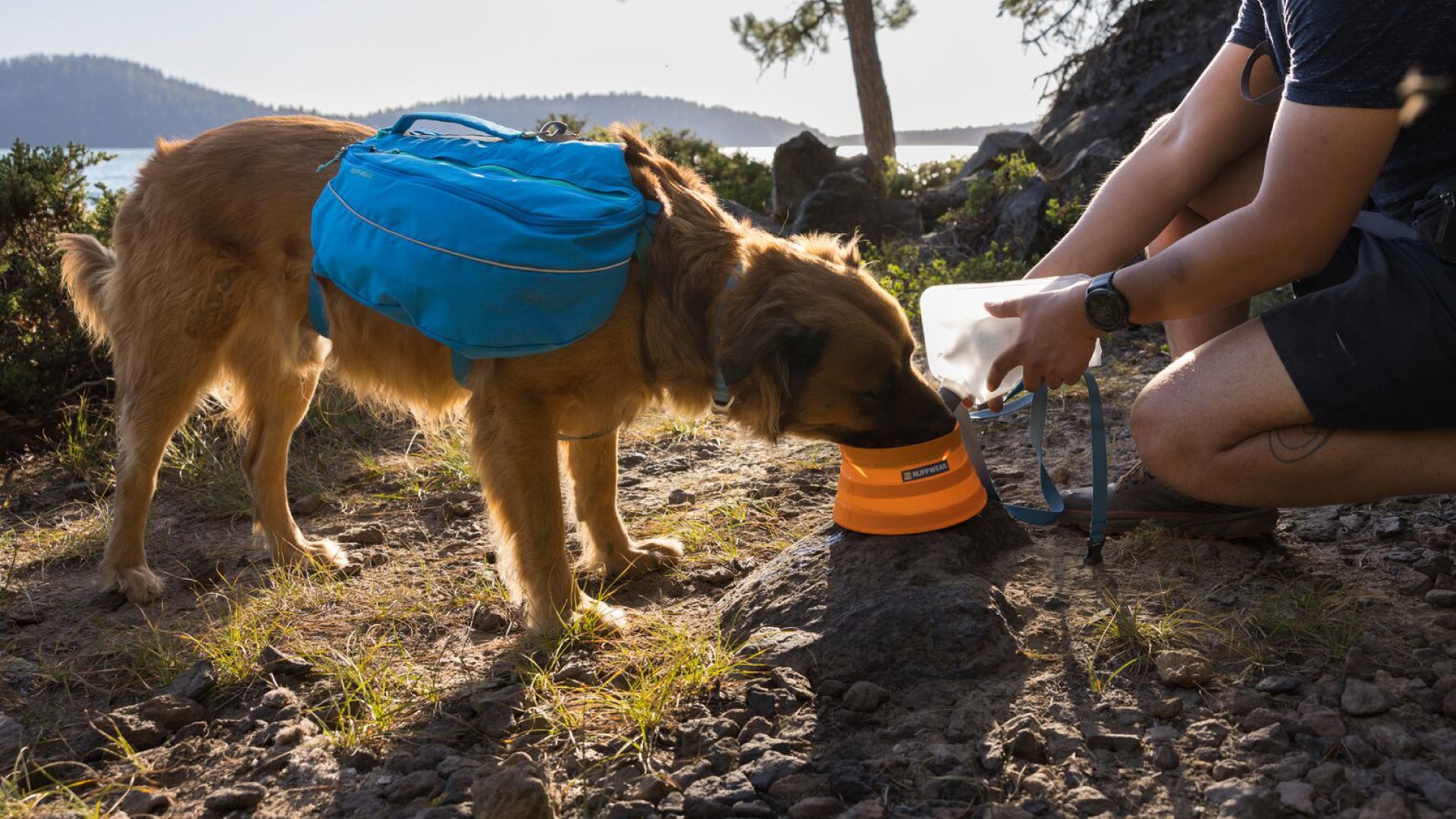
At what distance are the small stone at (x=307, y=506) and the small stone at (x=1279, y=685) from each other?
3831 millimetres

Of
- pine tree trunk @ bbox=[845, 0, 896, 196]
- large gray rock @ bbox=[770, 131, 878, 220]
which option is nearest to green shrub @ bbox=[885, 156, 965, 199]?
pine tree trunk @ bbox=[845, 0, 896, 196]

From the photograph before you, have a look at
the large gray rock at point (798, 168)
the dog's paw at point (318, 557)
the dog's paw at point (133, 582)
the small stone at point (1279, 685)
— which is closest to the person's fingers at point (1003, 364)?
the small stone at point (1279, 685)

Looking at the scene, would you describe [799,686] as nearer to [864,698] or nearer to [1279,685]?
[864,698]

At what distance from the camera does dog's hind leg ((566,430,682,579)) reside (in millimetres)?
3574

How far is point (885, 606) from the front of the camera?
101 inches

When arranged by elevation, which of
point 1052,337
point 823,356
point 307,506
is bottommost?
point 307,506

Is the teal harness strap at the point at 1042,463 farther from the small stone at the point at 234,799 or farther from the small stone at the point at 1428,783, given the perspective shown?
the small stone at the point at 234,799

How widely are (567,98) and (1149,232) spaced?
9.85 meters

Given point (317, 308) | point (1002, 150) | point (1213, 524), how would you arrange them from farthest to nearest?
point (1002, 150) < point (317, 308) < point (1213, 524)

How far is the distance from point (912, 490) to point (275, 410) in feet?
8.76

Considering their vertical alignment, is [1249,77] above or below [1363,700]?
above

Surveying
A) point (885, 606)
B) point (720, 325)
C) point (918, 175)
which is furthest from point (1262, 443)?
point (918, 175)

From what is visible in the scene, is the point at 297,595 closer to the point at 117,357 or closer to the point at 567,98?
the point at 117,357

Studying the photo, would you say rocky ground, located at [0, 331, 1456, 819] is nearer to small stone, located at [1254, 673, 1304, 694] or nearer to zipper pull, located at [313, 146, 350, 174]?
small stone, located at [1254, 673, 1304, 694]
